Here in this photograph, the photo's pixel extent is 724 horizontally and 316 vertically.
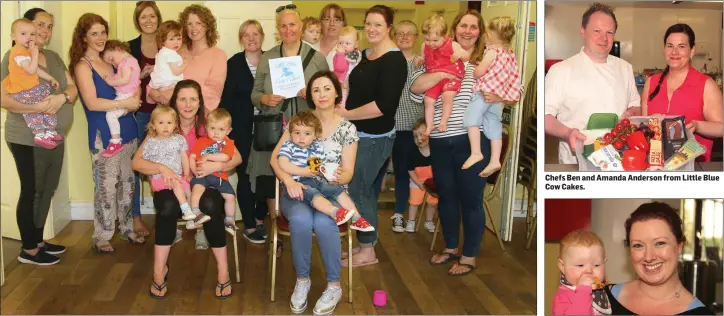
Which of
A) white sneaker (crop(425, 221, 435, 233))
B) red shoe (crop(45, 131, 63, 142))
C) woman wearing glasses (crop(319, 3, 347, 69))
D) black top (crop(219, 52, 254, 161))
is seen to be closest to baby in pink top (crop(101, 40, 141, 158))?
red shoe (crop(45, 131, 63, 142))

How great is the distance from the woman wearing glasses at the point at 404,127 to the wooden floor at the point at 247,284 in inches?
18.1

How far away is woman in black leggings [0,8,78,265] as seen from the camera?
14.5 ft

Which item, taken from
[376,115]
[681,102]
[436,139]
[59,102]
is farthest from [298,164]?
[681,102]

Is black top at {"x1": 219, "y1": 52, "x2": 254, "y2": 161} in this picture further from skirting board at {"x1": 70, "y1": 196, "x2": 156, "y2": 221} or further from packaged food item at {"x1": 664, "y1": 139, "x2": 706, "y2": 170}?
packaged food item at {"x1": 664, "y1": 139, "x2": 706, "y2": 170}

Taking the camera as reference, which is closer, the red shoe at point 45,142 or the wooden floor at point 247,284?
the wooden floor at point 247,284

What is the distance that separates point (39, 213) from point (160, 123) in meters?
1.09

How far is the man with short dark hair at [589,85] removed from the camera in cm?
314

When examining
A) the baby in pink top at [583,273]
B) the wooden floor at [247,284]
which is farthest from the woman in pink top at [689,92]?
the wooden floor at [247,284]

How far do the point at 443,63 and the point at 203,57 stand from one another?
1.38m

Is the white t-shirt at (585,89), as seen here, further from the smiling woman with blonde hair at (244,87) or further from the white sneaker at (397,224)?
the white sneaker at (397,224)

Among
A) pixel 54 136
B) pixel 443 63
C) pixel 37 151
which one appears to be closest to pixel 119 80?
pixel 54 136

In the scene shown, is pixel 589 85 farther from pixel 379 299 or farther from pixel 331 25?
pixel 331 25

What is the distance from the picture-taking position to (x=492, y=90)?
14.6 feet

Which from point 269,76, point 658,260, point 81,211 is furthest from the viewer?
point 81,211
